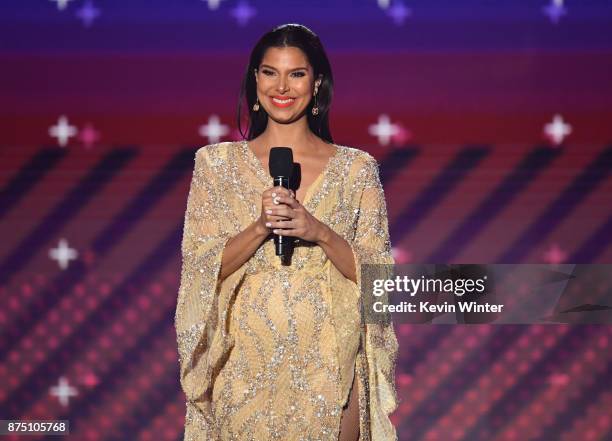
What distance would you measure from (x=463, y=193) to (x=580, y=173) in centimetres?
42

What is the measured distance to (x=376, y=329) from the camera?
233 cm

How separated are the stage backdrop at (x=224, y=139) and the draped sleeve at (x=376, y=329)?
1289 mm

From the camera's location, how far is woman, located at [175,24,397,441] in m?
2.22

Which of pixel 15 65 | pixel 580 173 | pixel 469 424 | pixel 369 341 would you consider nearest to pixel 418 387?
pixel 469 424

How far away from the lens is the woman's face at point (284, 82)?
2.33 m

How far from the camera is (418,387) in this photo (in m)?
3.83

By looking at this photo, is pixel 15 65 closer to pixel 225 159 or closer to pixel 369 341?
pixel 225 159

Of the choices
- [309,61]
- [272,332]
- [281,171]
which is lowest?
[272,332]

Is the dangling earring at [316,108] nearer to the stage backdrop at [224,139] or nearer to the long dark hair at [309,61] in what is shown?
the long dark hair at [309,61]

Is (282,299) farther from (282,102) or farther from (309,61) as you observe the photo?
(309,61)

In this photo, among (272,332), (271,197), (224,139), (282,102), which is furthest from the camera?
(224,139)

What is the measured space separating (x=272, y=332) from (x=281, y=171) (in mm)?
365

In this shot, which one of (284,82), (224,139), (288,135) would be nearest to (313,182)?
(288,135)

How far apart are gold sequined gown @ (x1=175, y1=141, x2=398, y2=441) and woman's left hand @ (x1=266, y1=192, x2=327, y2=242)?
0.55 feet
